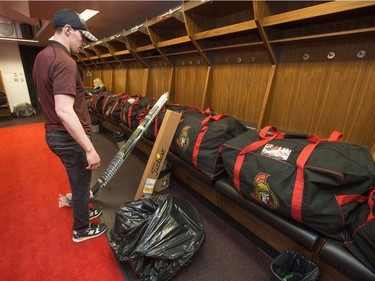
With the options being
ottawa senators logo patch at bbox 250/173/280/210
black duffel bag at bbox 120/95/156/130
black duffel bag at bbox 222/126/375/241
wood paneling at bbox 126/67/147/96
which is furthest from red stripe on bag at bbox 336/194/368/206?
wood paneling at bbox 126/67/147/96

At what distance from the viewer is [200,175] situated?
1514mm

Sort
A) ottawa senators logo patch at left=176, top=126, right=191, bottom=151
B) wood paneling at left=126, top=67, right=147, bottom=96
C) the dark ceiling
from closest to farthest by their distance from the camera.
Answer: ottawa senators logo patch at left=176, top=126, right=191, bottom=151 → the dark ceiling → wood paneling at left=126, top=67, right=147, bottom=96

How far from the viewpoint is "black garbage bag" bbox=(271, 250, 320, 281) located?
1.02m

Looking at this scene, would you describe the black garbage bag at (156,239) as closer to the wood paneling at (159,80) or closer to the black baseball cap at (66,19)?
the black baseball cap at (66,19)

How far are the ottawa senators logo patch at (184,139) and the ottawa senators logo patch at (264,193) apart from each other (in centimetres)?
67

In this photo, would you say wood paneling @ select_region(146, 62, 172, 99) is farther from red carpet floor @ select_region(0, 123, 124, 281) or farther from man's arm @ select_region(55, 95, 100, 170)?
man's arm @ select_region(55, 95, 100, 170)

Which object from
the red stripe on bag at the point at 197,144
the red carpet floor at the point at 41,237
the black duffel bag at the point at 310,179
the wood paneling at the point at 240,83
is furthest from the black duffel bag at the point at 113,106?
the black duffel bag at the point at 310,179

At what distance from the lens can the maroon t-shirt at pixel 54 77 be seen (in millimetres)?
1046

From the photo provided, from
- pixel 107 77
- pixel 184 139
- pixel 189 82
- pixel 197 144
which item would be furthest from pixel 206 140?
pixel 107 77

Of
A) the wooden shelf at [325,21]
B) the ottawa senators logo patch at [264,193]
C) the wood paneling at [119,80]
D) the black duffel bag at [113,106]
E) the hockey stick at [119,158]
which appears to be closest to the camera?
the ottawa senators logo patch at [264,193]

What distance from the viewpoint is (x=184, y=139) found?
162cm

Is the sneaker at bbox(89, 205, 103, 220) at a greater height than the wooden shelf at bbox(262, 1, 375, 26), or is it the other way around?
the wooden shelf at bbox(262, 1, 375, 26)

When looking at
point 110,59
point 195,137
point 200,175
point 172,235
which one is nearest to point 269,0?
point 195,137

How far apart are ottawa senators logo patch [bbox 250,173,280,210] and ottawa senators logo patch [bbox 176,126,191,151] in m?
0.67
